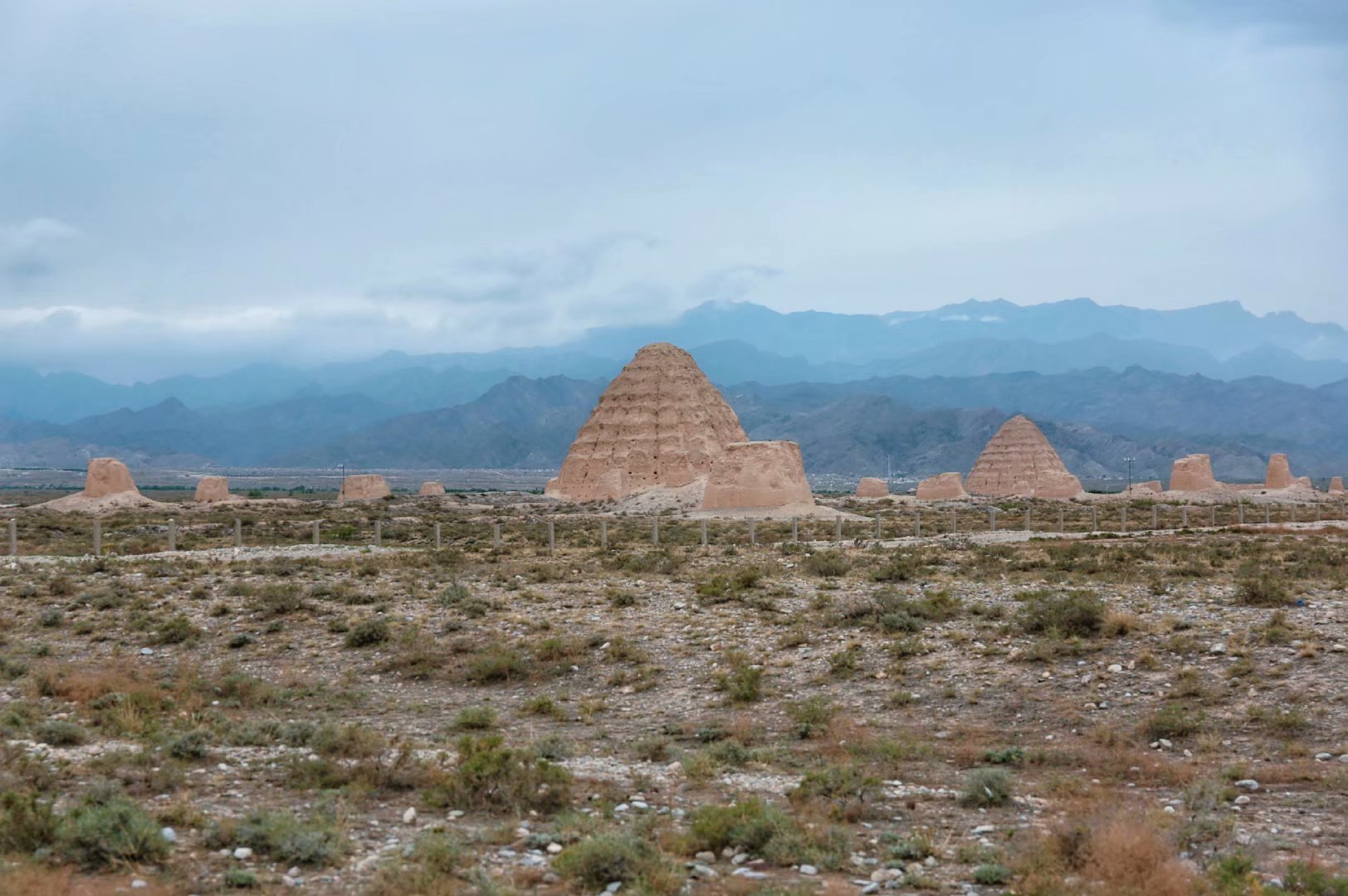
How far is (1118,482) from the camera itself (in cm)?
16838

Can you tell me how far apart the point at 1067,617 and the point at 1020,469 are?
70891 mm

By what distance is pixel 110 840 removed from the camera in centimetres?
701

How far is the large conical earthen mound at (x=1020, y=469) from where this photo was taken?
81.8 meters

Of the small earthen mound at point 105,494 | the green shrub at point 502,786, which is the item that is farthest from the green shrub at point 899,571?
the small earthen mound at point 105,494

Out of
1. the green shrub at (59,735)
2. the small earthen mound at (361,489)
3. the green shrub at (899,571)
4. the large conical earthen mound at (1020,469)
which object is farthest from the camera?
the large conical earthen mound at (1020,469)

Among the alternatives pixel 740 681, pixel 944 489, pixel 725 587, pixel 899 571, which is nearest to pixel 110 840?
pixel 740 681

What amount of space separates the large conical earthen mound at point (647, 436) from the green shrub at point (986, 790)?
178 feet

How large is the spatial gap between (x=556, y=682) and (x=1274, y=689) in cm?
825

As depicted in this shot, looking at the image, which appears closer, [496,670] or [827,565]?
[496,670]

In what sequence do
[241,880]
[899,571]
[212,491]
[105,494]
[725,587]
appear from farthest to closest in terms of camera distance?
1. [212,491]
2. [105,494]
3. [899,571]
4. [725,587]
5. [241,880]

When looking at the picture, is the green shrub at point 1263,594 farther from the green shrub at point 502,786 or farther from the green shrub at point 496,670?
the green shrub at point 502,786

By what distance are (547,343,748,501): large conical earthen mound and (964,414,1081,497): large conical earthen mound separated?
23151 mm

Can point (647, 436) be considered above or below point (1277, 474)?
above

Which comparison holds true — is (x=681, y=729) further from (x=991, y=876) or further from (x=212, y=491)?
(x=212, y=491)
